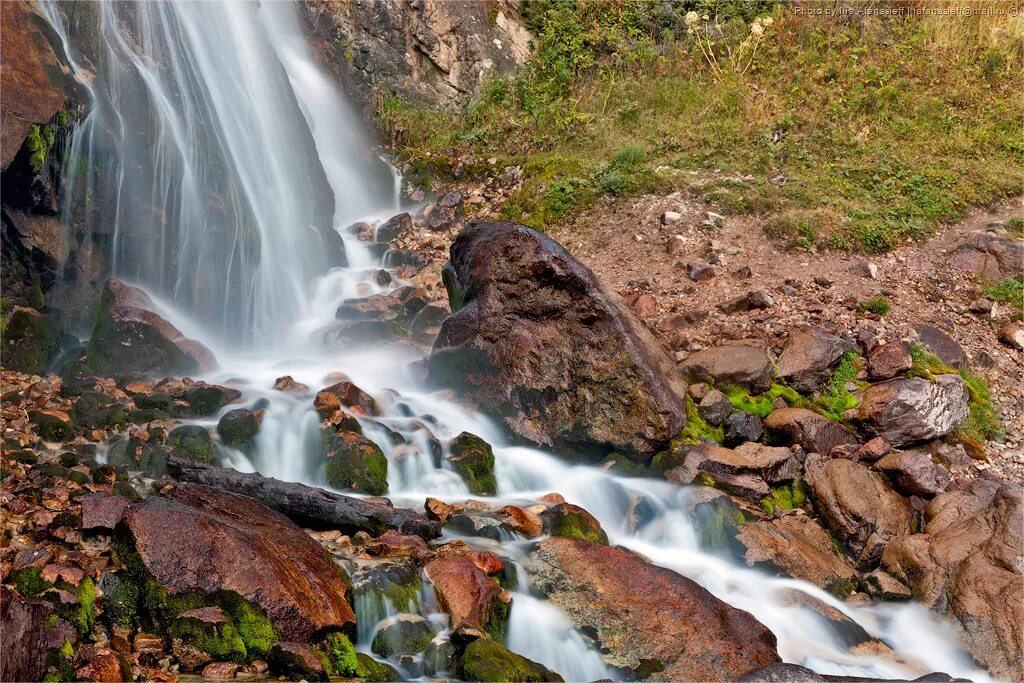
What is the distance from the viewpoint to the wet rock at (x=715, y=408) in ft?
24.3

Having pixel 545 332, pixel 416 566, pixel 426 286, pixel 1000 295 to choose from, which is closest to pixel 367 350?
pixel 426 286

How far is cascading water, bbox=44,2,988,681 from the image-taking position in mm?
5535

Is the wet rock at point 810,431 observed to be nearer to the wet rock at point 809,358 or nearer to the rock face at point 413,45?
the wet rock at point 809,358

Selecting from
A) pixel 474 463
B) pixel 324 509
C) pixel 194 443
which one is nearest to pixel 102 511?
pixel 324 509

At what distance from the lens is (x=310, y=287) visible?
10.4 meters

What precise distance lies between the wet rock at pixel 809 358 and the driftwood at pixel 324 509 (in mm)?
4233

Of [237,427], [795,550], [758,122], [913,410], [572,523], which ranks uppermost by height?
[758,122]

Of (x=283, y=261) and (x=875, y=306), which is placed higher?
(x=875, y=306)

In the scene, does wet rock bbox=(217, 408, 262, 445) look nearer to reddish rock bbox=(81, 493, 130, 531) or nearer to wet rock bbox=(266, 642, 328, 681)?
reddish rock bbox=(81, 493, 130, 531)

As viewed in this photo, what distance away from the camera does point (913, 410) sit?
717cm

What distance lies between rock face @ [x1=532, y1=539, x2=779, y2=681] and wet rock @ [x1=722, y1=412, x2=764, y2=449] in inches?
90.6

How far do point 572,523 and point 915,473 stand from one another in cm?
314

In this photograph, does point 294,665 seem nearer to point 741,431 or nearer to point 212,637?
point 212,637

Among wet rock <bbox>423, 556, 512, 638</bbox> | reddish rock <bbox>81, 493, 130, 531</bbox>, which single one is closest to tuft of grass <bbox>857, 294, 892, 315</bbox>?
wet rock <bbox>423, 556, 512, 638</bbox>
